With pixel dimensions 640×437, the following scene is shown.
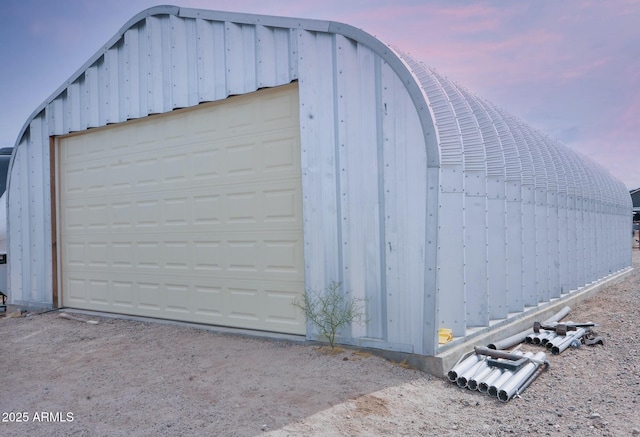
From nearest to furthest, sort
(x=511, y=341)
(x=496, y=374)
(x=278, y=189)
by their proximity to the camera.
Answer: (x=496, y=374) < (x=511, y=341) < (x=278, y=189)

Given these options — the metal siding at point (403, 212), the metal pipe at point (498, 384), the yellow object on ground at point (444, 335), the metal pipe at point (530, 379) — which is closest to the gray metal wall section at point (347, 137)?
the metal siding at point (403, 212)

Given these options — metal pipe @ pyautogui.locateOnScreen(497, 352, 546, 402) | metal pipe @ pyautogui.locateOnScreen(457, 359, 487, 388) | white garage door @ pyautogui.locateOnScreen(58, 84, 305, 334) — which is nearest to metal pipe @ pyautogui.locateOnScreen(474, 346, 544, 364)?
metal pipe @ pyautogui.locateOnScreen(497, 352, 546, 402)

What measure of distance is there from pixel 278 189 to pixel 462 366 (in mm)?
3158

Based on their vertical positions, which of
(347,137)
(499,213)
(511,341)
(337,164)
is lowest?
(511,341)

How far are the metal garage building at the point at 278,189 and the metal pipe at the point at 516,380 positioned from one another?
759 mm

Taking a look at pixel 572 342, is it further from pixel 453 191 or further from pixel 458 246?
pixel 453 191

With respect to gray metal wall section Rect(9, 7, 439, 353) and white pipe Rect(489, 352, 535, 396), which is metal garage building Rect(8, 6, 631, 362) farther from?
white pipe Rect(489, 352, 535, 396)

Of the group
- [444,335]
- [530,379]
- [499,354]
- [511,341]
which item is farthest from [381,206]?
[511,341]

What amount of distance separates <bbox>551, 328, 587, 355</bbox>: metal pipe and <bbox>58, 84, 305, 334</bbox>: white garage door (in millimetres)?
3389

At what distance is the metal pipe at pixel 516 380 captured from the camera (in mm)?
5043

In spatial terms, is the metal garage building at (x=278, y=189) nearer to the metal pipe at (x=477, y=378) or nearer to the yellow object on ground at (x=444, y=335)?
the yellow object on ground at (x=444, y=335)

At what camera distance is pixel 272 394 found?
4.86 metres

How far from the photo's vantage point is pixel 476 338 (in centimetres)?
625

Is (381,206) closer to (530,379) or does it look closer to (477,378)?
(477,378)
